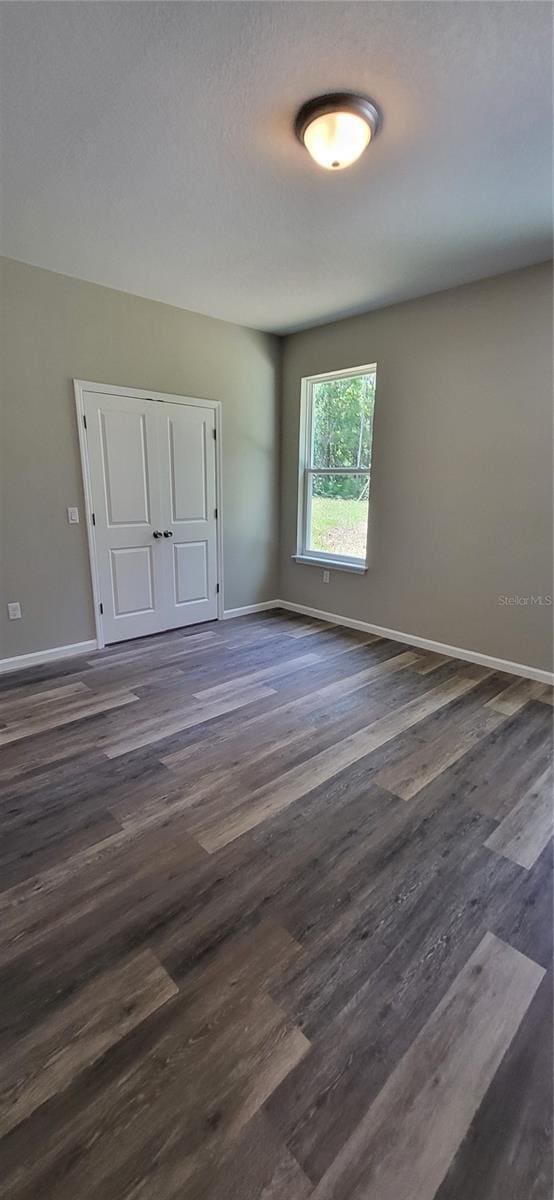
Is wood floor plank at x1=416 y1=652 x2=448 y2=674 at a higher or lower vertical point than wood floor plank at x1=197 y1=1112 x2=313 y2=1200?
higher

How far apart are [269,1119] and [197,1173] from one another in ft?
0.55

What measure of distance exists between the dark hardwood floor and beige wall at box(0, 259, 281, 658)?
109 cm

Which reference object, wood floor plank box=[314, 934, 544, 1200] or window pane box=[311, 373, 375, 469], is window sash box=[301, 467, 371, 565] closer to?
window pane box=[311, 373, 375, 469]

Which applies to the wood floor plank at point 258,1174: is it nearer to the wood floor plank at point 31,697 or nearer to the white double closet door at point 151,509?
the wood floor plank at point 31,697

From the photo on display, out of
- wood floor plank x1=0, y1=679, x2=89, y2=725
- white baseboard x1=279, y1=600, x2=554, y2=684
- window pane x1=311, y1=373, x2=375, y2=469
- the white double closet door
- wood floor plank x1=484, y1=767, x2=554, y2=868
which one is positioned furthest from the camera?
window pane x1=311, y1=373, x2=375, y2=469

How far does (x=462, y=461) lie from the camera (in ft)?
11.6

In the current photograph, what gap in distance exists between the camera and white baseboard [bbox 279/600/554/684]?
3369 millimetres

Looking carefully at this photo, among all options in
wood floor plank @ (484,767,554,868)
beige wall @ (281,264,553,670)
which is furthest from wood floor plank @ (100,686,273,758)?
beige wall @ (281,264,553,670)

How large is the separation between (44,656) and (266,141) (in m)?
3.30

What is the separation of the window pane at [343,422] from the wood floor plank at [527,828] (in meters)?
2.89

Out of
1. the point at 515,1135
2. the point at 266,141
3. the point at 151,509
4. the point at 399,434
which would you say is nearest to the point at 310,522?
the point at 399,434

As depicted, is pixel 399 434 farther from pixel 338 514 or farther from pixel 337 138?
pixel 337 138

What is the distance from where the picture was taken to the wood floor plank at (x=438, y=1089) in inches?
38.3

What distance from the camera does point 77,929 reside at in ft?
4.94
